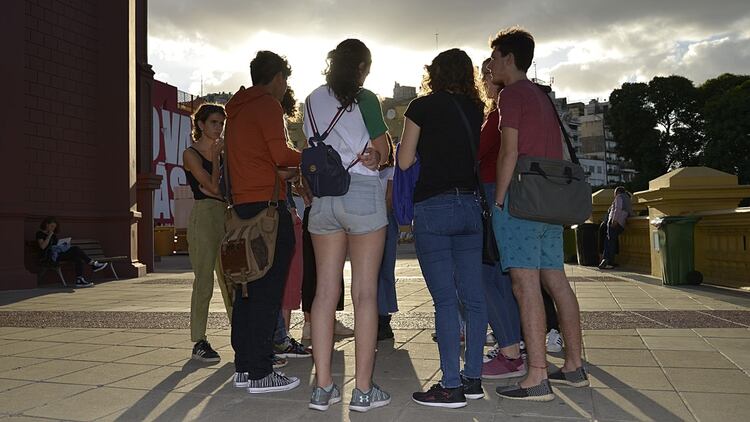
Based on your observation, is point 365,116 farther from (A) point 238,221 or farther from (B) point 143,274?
(B) point 143,274

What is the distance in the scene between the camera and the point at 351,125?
353cm

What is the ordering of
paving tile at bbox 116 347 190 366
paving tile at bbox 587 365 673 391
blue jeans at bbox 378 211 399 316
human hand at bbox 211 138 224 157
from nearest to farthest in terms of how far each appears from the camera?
1. paving tile at bbox 587 365 673 391
2. human hand at bbox 211 138 224 157
3. paving tile at bbox 116 347 190 366
4. blue jeans at bbox 378 211 399 316

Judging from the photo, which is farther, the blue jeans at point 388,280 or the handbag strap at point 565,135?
the blue jeans at point 388,280

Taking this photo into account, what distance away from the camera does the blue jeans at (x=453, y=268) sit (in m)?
3.50

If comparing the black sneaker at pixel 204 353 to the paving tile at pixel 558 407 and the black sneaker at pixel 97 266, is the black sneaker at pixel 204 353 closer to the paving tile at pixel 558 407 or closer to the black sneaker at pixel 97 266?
the paving tile at pixel 558 407

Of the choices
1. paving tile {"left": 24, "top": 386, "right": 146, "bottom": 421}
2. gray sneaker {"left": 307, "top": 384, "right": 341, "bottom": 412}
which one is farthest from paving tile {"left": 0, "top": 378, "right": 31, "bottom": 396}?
gray sneaker {"left": 307, "top": 384, "right": 341, "bottom": 412}

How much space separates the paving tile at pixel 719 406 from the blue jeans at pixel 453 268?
110 cm

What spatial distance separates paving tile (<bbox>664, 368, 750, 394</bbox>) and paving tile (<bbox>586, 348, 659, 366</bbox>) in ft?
0.86

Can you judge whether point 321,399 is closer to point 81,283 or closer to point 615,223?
point 81,283

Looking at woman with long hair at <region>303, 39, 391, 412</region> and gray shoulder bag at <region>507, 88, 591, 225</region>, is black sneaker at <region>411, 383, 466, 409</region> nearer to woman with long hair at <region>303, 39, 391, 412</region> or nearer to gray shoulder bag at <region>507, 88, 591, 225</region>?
woman with long hair at <region>303, 39, 391, 412</region>

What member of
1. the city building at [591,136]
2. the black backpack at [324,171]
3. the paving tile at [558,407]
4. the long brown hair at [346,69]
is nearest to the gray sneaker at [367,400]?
the paving tile at [558,407]

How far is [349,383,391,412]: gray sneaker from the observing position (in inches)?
133

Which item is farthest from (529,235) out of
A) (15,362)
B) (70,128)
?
(70,128)

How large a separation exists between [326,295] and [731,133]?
4328cm
